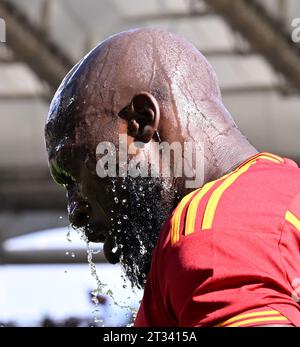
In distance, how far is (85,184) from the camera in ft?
7.25

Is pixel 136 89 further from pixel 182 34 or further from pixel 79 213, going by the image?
pixel 182 34

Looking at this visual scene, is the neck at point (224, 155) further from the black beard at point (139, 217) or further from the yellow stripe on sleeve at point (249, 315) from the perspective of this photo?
the yellow stripe on sleeve at point (249, 315)

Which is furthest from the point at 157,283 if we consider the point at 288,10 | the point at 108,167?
the point at 288,10

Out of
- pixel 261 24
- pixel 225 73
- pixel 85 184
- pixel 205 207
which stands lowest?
pixel 225 73

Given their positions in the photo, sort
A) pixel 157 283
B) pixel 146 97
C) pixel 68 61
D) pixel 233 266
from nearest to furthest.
Answer: pixel 233 266 → pixel 157 283 → pixel 146 97 → pixel 68 61

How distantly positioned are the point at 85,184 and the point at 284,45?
785 centimetres

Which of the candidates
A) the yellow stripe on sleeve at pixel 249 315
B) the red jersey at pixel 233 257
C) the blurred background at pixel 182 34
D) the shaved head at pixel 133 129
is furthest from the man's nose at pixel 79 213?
the blurred background at pixel 182 34

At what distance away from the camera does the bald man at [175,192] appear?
1.69 m

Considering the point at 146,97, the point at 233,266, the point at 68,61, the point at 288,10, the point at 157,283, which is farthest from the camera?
the point at 68,61

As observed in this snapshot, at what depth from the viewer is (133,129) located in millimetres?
2131

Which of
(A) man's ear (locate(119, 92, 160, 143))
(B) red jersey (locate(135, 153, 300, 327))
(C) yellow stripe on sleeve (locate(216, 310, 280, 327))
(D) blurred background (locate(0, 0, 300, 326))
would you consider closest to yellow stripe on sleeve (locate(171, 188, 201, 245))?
(B) red jersey (locate(135, 153, 300, 327))

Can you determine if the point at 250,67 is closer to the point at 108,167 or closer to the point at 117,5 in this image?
the point at 117,5

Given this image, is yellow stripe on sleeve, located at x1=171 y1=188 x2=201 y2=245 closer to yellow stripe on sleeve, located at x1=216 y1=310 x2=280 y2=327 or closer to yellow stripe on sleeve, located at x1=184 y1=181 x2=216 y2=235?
yellow stripe on sleeve, located at x1=184 y1=181 x2=216 y2=235

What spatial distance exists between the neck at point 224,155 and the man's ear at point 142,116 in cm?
12
